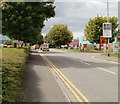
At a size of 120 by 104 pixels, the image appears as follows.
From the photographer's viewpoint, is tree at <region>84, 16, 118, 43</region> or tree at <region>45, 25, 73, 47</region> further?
tree at <region>45, 25, 73, 47</region>

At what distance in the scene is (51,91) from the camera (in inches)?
340

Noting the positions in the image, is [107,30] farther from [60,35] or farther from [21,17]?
[60,35]

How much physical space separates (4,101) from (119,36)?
90.2ft

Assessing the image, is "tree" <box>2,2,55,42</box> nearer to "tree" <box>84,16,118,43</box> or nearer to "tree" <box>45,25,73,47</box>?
"tree" <box>84,16,118,43</box>

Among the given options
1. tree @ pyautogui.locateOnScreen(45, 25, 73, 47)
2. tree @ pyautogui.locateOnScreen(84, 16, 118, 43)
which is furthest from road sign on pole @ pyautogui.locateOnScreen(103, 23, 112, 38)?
tree @ pyautogui.locateOnScreen(45, 25, 73, 47)

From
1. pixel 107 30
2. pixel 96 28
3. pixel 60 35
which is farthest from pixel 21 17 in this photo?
pixel 60 35

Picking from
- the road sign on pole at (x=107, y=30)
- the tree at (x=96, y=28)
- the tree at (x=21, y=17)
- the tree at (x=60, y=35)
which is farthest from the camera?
the tree at (x=60, y=35)

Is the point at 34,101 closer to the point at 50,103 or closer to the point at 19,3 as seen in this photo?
the point at 50,103

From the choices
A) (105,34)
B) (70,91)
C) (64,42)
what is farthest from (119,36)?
(64,42)

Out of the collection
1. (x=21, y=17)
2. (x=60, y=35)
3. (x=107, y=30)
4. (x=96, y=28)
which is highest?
(x=96, y=28)

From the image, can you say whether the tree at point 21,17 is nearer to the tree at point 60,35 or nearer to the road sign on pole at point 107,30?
the road sign on pole at point 107,30

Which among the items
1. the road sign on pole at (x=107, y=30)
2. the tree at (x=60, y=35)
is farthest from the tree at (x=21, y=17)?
the tree at (x=60, y=35)

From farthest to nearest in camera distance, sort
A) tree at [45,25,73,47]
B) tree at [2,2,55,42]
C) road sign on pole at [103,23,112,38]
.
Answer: tree at [45,25,73,47] → road sign on pole at [103,23,112,38] → tree at [2,2,55,42]

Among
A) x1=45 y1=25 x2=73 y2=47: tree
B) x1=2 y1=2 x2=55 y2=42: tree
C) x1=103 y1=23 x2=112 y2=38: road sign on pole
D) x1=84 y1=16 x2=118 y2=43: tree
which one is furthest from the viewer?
x1=45 y1=25 x2=73 y2=47: tree
